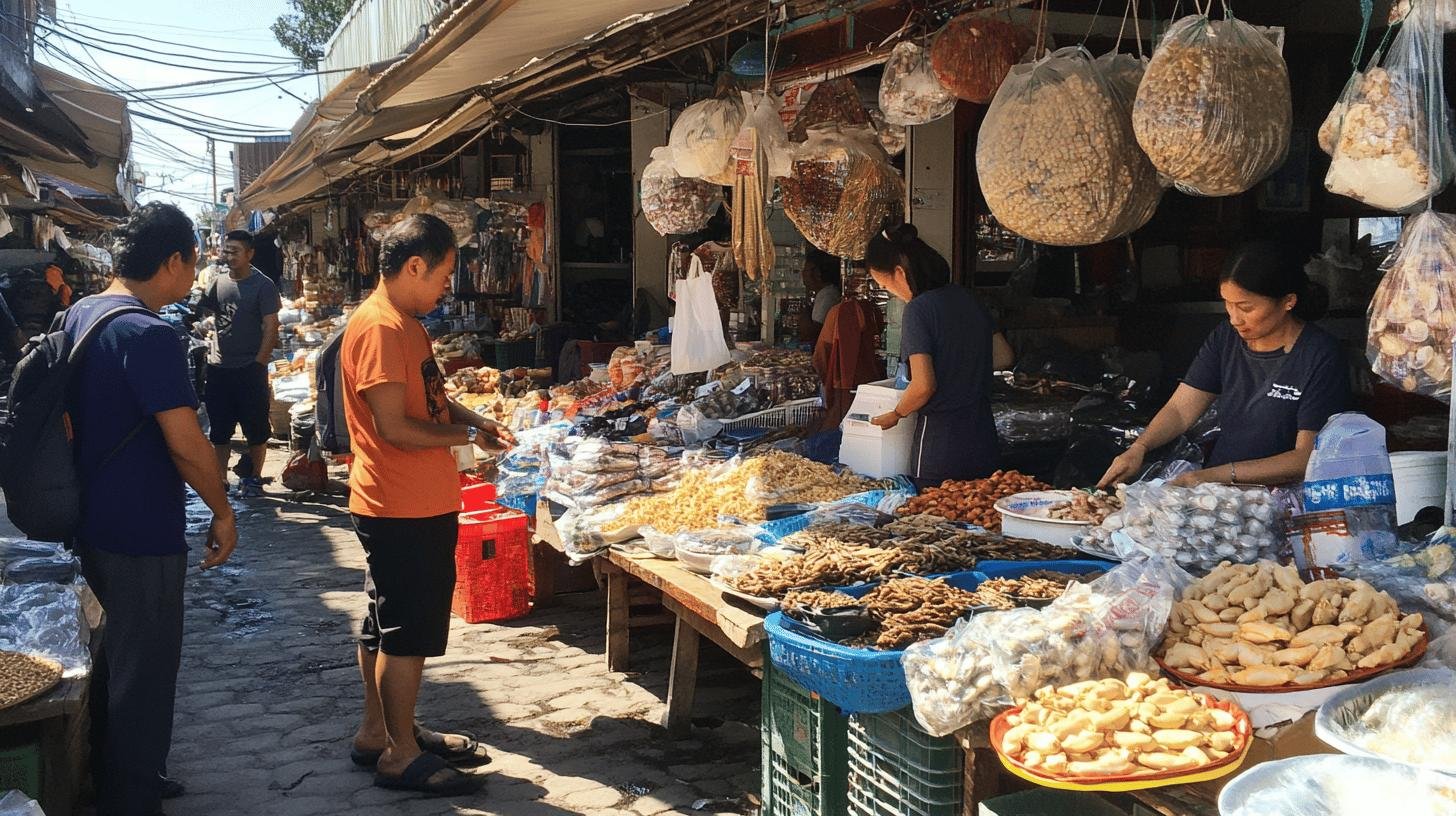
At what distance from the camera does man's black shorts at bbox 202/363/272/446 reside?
9359mm

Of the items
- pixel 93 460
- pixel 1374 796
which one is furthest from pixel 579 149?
pixel 1374 796

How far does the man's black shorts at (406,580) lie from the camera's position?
398 centimetres

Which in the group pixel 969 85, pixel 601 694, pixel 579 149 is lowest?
pixel 601 694

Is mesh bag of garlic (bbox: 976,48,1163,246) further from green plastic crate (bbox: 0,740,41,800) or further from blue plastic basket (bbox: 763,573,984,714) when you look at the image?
green plastic crate (bbox: 0,740,41,800)

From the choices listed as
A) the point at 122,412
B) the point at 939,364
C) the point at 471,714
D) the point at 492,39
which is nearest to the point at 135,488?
the point at 122,412

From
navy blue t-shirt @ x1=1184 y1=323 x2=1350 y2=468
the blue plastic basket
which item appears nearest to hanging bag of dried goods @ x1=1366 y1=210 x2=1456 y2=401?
navy blue t-shirt @ x1=1184 y1=323 x2=1350 y2=468

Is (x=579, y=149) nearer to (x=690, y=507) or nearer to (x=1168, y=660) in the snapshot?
(x=690, y=507)

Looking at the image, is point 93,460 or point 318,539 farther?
point 318,539

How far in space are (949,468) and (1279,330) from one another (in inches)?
62.3

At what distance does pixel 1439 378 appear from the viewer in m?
2.80

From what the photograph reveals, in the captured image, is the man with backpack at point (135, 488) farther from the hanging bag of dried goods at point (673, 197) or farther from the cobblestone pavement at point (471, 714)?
the hanging bag of dried goods at point (673, 197)

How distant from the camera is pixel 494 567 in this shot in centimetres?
634

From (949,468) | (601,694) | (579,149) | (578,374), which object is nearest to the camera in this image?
(949,468)

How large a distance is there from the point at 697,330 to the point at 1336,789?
4672 mm
